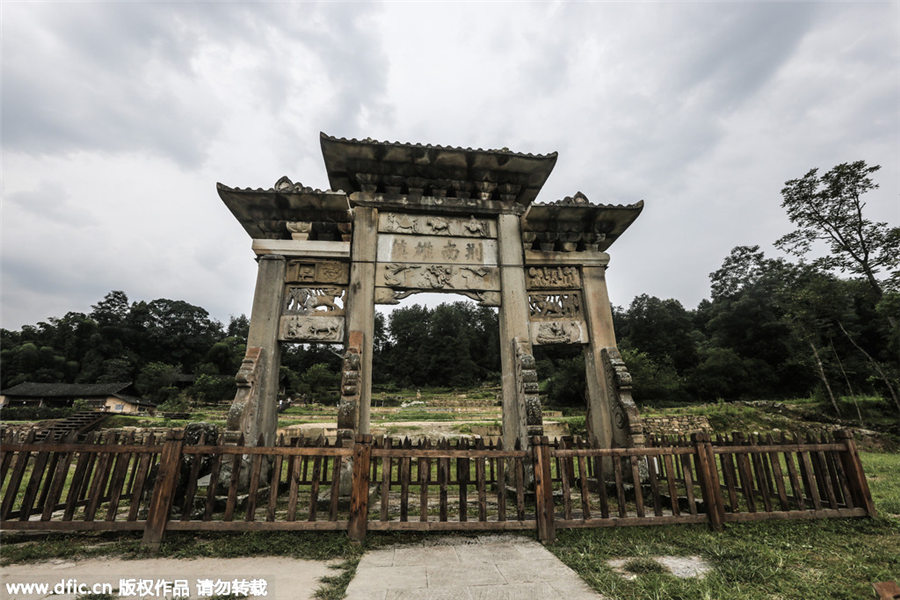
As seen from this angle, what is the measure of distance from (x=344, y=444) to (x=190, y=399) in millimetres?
45001

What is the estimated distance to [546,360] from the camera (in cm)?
4950

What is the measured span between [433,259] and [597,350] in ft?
11.0

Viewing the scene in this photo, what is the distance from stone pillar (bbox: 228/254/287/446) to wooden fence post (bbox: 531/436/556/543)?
4152 mm

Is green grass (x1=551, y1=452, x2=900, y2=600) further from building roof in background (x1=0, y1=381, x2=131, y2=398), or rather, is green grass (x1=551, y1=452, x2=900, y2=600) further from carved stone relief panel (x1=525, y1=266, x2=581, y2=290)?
building roof in background (x1=0, y1=381, x2=131, y2=398)

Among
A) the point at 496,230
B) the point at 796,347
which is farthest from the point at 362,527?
the point at 796,347

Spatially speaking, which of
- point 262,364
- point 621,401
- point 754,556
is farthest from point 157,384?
point 754,556

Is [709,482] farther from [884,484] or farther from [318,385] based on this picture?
[318,385]

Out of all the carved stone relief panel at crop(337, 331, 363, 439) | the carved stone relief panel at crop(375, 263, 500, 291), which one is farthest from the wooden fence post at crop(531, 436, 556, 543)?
the carved stone relief panel at crop(375, 263, 500, 291)

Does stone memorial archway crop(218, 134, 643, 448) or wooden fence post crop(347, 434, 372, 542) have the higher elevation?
stone memorial archway crop(218, 134, 643, 448)

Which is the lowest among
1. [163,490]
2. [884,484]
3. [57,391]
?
[884,484]

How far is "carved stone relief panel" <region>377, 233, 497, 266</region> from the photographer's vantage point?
22.1ft

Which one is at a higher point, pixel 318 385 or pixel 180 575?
Result: pixel 318 385

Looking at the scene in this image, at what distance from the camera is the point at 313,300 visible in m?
6.42

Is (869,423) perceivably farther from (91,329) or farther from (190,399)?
(91,329)
